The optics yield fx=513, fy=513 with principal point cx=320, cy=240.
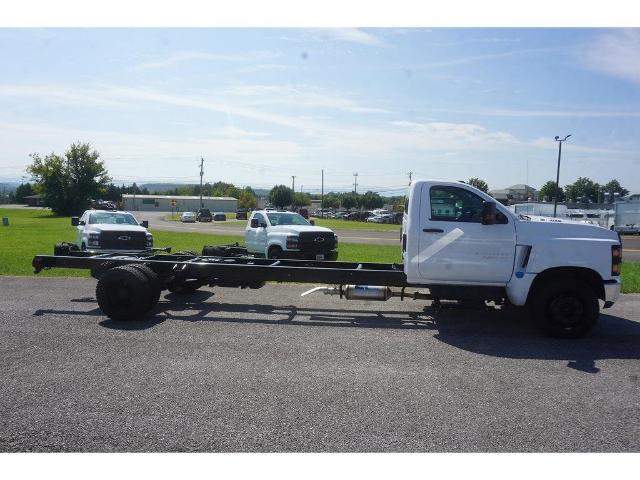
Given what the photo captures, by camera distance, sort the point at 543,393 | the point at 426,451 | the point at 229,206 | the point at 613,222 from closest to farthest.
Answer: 1. the point at 426,451
2. the point at 543,393
3. the point at 613,222
4. the point at 229,206

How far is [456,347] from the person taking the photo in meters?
6.84

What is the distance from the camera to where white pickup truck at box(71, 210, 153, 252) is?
14.3 metres

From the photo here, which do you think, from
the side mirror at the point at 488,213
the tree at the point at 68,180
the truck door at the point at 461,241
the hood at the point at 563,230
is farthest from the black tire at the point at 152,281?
the tree at the point at 68,180

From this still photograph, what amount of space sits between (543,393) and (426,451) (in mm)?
1921

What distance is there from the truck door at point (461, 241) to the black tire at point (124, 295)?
Result: 14.3ft

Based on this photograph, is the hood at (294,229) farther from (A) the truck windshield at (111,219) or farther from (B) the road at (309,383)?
(B) the road at (309,383)

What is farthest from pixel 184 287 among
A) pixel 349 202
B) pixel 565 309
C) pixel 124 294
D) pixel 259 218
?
pixel 349 202

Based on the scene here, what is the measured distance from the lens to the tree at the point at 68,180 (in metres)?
82.5

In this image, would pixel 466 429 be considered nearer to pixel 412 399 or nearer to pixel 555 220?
pixel 412 399

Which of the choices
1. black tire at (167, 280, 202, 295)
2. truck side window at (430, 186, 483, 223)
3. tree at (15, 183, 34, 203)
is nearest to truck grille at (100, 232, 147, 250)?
black tire at (167, 280, 202, 295)

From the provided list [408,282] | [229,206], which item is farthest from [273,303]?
[229,206]

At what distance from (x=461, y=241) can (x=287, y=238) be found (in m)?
7.41

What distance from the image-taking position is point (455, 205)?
25.5 feet

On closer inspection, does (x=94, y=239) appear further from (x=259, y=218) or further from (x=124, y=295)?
(x=124, y=295)
